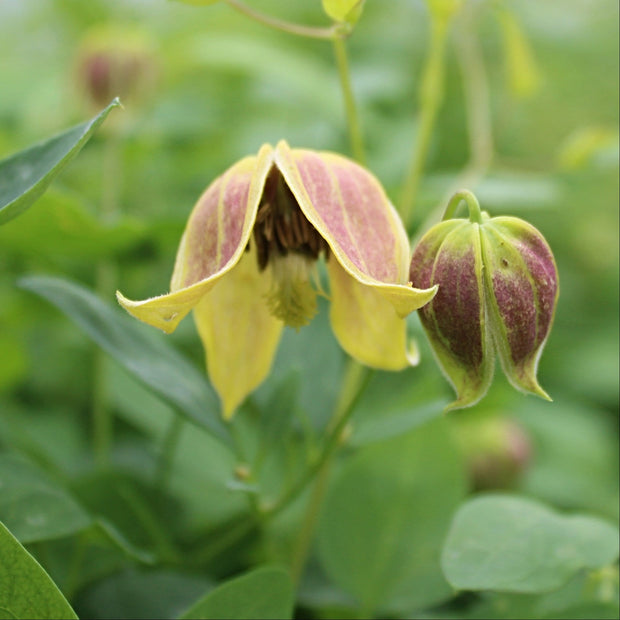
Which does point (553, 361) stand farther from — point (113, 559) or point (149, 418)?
point (113, 559)

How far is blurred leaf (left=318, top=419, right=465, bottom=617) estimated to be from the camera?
752 millimetres

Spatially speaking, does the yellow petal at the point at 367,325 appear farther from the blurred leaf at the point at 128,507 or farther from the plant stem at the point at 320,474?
the blurred leaf at the point at 128,507

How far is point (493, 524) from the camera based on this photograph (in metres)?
0.61

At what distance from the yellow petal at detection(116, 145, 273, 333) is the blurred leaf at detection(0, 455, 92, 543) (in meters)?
0.18

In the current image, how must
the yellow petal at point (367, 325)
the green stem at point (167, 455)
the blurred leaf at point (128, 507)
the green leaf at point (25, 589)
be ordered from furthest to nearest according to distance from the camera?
the green stem at point (167, 455), the blurred leaf at point (128, 507), the yellow petal at point (367, 325), the green leaf at point (25, 589)

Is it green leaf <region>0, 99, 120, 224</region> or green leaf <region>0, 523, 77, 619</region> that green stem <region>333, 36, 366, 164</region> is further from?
green leaf <region>0, 523, 77, 619</region>

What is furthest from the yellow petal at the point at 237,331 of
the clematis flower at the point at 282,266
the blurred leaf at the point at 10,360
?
the blurred leaf at the point at 10,360

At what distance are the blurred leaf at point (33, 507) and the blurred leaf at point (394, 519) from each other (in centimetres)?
28

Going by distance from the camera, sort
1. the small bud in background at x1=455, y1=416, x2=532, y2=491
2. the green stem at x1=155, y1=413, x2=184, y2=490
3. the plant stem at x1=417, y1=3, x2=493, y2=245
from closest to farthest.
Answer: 1. the green stem at x1=155, y1=413, x2=184, y2=490
2. the plant stem at x1=417, y1=3, x2=493, y2=245
3. the small bud in background at x1=455, y1=416, x2=532, y2=491

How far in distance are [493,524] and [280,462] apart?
15.4 inches

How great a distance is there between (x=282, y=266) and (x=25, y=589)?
1.03 ft

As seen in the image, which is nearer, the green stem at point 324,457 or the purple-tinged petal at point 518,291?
the purple-tinged petal at point 518,291

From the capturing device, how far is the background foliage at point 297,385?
656mm

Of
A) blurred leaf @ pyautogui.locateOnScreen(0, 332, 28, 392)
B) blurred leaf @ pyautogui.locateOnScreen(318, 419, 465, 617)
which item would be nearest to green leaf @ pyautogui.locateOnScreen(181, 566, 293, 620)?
blurred leaf @ pyautogui.locateOnScreen(318, 419, 465, 617)
